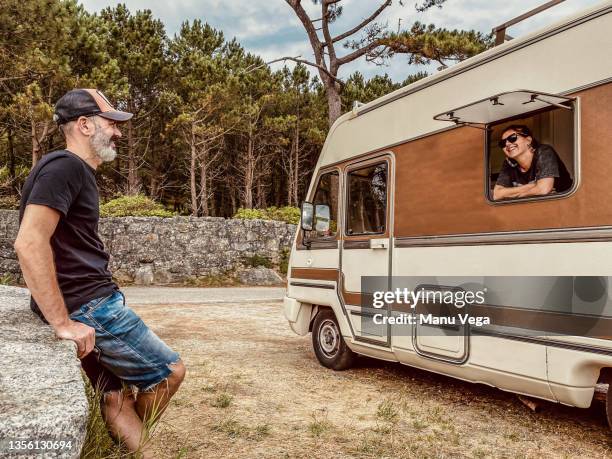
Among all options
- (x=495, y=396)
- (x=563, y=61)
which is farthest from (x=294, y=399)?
(x=563, y=61)

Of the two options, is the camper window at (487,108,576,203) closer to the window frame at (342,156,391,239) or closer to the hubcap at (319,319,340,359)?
the window frame at (342,156,391,239)

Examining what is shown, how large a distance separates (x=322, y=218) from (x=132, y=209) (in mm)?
12776

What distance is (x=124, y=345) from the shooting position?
2.60m

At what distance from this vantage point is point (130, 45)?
78.7ft

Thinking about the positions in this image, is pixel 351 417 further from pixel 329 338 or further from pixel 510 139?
pixel 510 139

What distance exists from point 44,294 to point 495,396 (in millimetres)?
4271

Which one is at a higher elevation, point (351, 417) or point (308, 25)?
point (308, 25)

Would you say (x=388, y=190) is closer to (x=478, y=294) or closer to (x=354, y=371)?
(x=478, y=294)

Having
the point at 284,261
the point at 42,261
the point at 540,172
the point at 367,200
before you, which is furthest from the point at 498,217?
the point at 284,261

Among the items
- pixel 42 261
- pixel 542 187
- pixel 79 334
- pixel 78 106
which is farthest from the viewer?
pixel 542 187

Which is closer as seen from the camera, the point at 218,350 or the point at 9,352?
the point at 9,352

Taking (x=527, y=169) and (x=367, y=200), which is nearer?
(x=527, y=169)

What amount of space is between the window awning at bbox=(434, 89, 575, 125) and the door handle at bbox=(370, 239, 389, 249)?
1.31 m

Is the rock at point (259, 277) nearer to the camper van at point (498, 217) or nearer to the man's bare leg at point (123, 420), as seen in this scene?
the camper van at point (498, 217)
